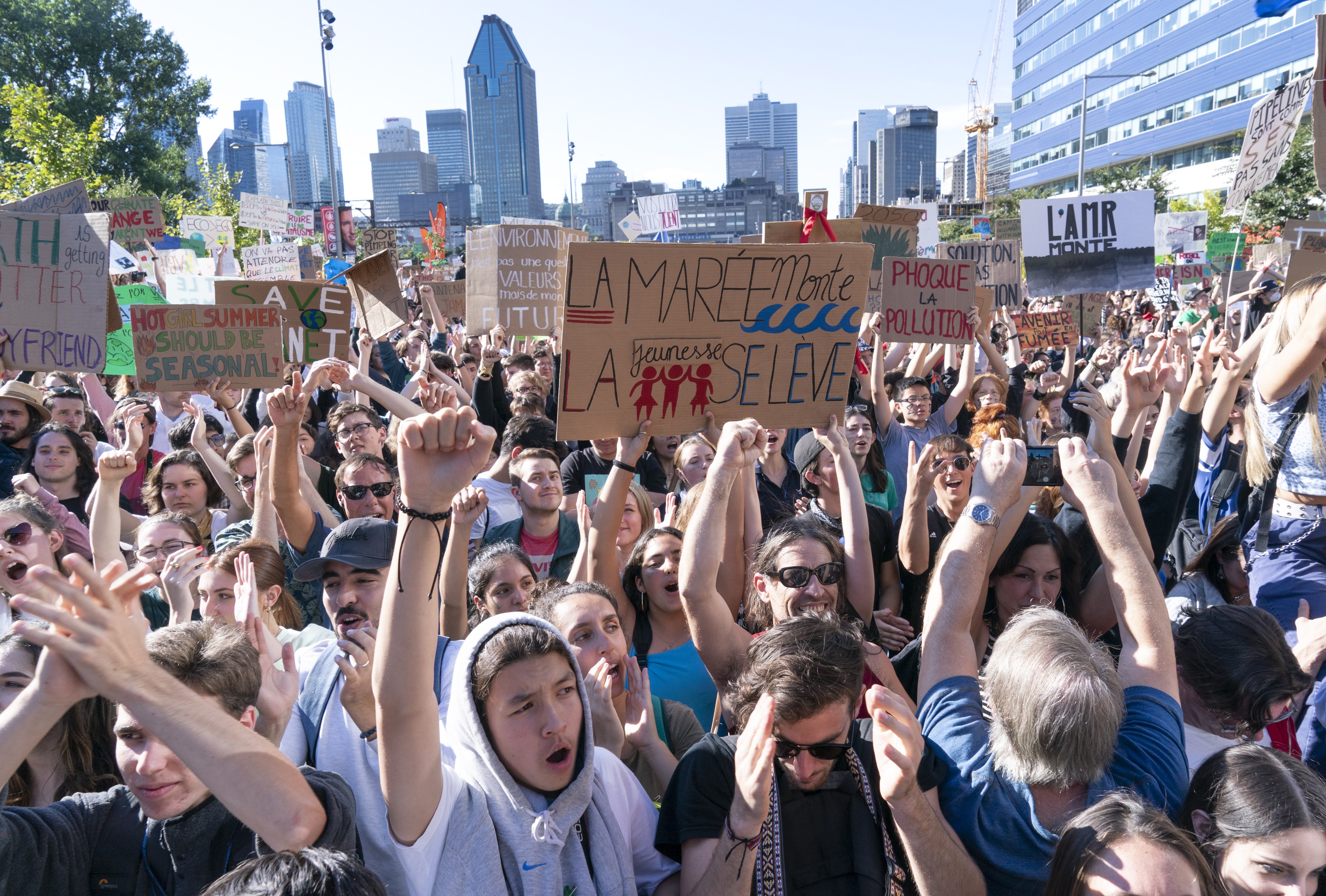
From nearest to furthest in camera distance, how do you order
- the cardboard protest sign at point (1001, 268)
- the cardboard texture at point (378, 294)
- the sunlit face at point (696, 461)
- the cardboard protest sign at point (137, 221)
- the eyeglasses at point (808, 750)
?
the eyeglasses at point (808, 750) < the sunlit face at point (696, 461) < the cardboard texture at point (378, 294) < the cardboard protest sign at point (1001, 268) < the cardboard protest sign at point (137, 221)

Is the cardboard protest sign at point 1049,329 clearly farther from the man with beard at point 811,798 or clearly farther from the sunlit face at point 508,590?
the man with beard at point 811,798

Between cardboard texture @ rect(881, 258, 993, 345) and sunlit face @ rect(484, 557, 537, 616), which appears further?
cardboard texture @ rect(881, 258, 993, 345)

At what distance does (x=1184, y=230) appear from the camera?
2239 cm

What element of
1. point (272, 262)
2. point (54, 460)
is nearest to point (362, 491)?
point (54, 460)

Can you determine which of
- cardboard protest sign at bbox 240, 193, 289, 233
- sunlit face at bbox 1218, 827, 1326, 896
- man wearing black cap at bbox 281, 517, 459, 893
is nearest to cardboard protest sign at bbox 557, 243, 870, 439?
man wearing black cap at bbox 281, 517, 459, 893

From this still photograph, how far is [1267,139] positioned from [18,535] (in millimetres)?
8806

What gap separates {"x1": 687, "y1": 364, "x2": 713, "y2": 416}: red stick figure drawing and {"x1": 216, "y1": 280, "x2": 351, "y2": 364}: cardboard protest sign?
158 inches

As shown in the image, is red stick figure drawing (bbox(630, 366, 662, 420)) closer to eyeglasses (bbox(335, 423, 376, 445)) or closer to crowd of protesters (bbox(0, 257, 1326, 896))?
crowd of protesters (bbox(0, 257, 1326, 896))

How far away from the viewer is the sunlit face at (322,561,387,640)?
329 centimetres

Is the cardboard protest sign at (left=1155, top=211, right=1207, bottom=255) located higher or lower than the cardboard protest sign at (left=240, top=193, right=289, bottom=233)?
lower

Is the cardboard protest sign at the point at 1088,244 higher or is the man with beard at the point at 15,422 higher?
the cardboard protest sign at the point at 1088,244

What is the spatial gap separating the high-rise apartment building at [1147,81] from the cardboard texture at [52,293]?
48.9 metres

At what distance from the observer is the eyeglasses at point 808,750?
2.25 metres

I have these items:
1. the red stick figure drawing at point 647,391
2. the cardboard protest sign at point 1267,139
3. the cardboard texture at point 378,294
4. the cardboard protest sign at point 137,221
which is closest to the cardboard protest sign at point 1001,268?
the cardboard protest sign at point 1267,139
